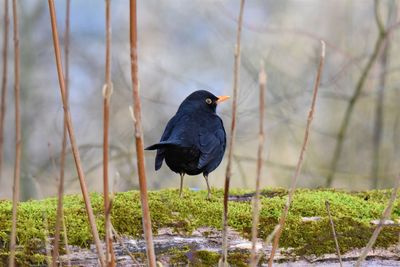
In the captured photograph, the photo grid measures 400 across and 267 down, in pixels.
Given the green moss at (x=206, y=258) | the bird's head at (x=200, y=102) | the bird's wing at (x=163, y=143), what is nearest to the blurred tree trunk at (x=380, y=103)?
the bird's head at (x=200, y=102)

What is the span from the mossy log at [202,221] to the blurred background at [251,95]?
5360mm

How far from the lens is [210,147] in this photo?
4605mm

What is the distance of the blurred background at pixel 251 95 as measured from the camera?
9852 millimetres

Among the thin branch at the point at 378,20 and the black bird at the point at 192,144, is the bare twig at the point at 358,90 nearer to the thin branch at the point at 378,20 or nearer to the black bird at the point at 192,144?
the thin branch at the point at 378,20

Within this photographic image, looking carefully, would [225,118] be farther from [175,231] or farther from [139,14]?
[175,231]

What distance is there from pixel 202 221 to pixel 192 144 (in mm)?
1114

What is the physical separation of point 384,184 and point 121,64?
4.39 metres

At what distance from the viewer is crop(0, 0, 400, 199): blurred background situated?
985 cm

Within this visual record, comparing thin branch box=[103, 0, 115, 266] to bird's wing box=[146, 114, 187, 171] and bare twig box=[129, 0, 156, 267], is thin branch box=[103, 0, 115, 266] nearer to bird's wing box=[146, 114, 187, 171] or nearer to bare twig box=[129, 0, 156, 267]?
bare twig box=[129, 0, 156, 267]

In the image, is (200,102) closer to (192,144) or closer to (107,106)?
(192,144)

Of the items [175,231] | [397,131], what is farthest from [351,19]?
[175,231]

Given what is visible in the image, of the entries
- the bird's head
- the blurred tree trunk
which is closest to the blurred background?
the blurred tree trunk

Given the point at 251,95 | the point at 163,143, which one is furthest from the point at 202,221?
the point at 251,95

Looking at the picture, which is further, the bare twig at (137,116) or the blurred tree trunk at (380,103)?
the blurred tree trunk at (380,103)
